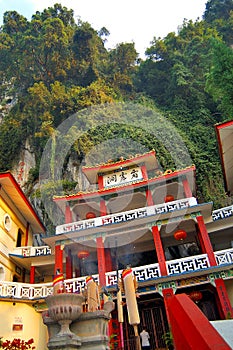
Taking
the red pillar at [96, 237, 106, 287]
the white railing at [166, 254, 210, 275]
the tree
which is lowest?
the white railing at [166, 254, 210, 275]

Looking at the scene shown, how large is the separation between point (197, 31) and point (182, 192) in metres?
34.5

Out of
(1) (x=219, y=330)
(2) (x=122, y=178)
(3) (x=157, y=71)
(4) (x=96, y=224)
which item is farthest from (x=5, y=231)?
(3) (x=157, y=71)

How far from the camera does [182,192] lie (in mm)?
17281

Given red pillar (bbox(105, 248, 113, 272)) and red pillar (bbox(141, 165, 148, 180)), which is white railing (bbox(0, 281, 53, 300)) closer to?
red pillar (bbox(105, 248, 113, 272))

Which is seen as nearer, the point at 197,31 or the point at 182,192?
the point at 182,192

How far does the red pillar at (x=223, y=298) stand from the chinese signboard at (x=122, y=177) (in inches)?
295

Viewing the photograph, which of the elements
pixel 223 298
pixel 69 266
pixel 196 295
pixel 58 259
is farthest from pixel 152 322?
pixel 58 259

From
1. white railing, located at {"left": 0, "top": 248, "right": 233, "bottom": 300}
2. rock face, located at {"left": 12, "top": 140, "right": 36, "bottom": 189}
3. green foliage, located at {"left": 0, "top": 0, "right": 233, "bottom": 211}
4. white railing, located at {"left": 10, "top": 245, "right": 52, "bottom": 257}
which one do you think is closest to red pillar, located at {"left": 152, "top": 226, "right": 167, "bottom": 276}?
white railing, located at {"left": 0, "top": 248, "right": 233, "bottom": 300}

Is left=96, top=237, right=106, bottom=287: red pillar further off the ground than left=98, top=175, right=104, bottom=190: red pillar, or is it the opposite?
left=98, top=175, right=104, bottom=190: red pillar

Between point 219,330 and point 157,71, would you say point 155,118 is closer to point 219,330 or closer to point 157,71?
point 157,71

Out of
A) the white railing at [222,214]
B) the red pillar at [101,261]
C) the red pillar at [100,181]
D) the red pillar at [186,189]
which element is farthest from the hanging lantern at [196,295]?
the red pillar at [100,181]

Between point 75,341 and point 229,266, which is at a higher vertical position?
point 229,266

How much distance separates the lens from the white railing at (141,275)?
1317 cm

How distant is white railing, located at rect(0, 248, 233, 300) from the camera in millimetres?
13172
